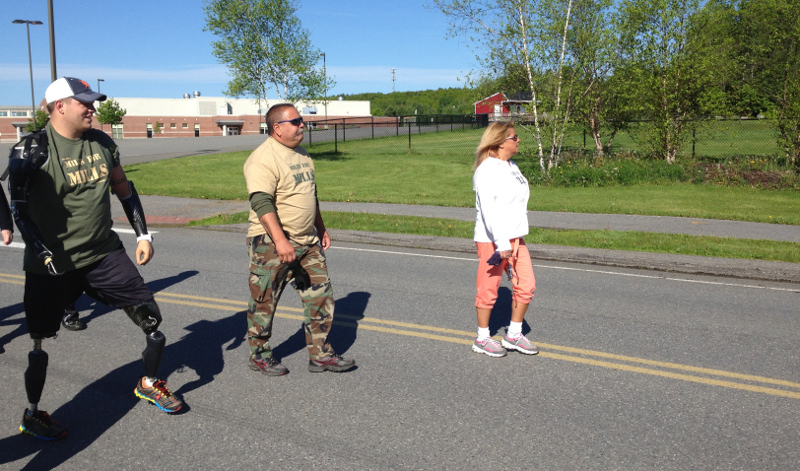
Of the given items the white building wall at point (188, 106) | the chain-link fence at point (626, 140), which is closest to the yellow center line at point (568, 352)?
the chain-link fence at point (626, 140)

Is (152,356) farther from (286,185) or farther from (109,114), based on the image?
(109,114)

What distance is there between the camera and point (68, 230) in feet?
13.1

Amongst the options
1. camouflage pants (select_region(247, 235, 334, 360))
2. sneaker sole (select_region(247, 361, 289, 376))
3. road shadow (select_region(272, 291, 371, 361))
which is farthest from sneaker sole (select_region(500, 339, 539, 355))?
sneaker sole (select_region(247, 361, 289, 376))

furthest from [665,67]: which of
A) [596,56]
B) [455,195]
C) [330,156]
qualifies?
[330,156]

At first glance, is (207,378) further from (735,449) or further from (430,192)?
(430,192)

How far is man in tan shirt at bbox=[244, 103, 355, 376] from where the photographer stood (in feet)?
15.1

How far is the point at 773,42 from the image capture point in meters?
18.5

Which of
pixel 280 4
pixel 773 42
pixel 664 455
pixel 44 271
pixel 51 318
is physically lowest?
pixel 664 455

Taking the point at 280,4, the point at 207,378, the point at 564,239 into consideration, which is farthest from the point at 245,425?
A: the point at 280,4

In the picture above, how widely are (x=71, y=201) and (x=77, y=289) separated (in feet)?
1.93

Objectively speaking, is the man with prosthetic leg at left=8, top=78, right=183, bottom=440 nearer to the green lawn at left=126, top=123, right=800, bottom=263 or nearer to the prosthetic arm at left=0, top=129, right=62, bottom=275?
the prosthetic arm at left=0, top=129, right=62, bottom=275

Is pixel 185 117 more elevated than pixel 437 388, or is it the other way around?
pixel 185 117

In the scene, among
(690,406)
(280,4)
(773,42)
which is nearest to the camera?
(690,406)

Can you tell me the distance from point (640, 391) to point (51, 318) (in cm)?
383
